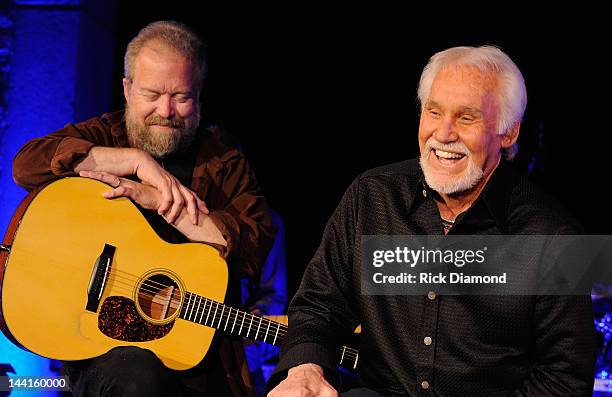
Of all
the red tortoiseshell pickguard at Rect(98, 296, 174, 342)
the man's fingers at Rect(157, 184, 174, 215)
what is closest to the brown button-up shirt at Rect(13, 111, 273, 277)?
the man's fingers at Rect(157, 184, 174, 215)

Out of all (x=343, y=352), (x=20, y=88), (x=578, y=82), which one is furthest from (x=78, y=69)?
(x=578, y=82)

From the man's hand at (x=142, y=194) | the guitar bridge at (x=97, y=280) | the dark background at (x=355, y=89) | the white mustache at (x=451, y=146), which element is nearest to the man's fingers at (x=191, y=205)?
the man's hand at (x=142, y=194)

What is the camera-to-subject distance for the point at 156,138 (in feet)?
10.2

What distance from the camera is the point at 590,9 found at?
16.6ft

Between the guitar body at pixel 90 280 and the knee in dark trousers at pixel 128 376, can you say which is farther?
the guitar body at pixel 90 280

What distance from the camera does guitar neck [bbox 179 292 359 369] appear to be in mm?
2844

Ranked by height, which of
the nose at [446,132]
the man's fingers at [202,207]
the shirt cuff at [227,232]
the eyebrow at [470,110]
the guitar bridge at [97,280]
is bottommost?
the guitar bridge at [97,280]

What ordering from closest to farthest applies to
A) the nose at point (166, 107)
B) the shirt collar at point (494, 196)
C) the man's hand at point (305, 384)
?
the man's hand at point (305, 384)
the shirt collar at point (494, 196)
the nose at point (166, 107)

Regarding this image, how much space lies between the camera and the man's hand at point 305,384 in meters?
2.27

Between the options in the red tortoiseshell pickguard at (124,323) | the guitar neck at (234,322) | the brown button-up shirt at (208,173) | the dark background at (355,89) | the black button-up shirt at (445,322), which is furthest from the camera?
the dark background at (355,89)

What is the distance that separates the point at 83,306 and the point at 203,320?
0.44 meters

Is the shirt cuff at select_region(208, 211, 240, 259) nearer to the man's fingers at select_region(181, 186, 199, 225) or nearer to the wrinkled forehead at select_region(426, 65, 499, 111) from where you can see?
the man's fingers at select_region(181, 186, 199, 225)

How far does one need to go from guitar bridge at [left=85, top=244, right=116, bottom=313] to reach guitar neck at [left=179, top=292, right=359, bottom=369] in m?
0.31

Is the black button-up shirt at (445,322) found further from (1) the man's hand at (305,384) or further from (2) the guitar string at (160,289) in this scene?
(2) the guitar string at (160,289)
